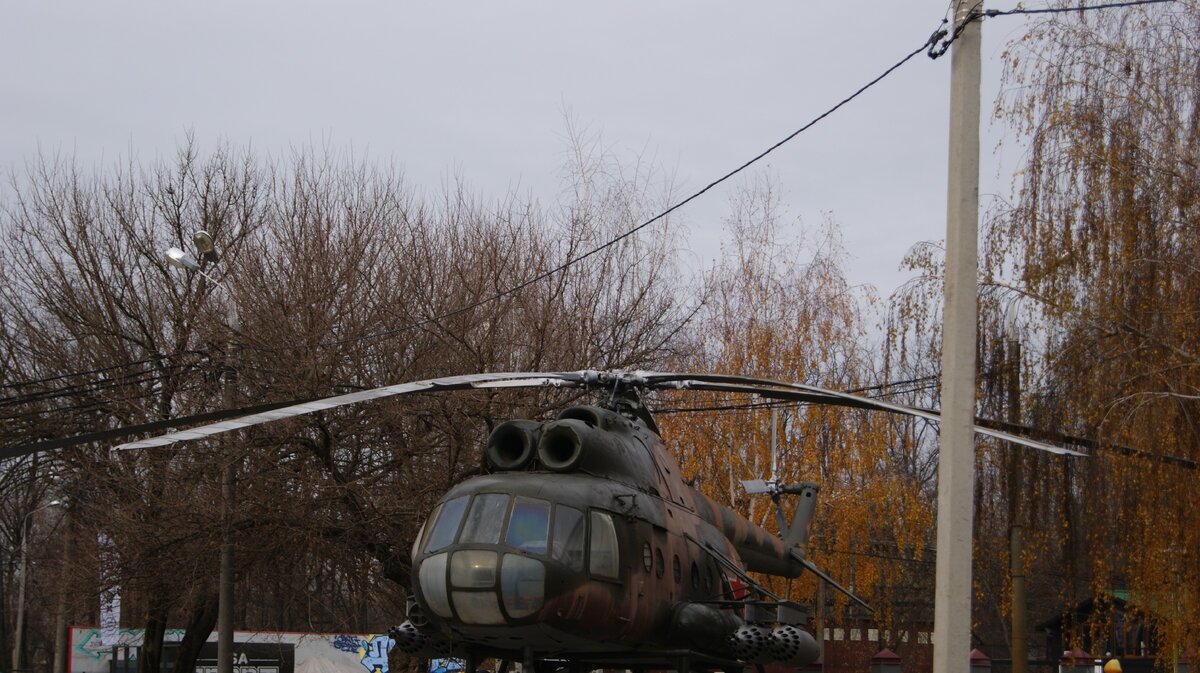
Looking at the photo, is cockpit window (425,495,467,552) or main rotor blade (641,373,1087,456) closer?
cockpit window (425,495,467,552)

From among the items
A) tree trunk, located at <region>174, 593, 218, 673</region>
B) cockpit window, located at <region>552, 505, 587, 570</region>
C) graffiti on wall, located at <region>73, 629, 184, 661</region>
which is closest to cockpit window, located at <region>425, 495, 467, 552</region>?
cockpit window, located at <region>552, 505, 587, 570</region>

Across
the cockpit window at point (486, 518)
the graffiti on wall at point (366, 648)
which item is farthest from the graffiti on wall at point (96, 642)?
the cockpit window at point (486, 518)

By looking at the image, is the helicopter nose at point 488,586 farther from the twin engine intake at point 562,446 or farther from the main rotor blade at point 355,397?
the main rotor blade at point 355,397

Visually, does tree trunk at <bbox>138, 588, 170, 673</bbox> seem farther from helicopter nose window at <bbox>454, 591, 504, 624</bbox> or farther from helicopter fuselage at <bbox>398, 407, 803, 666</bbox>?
helicopter nose window at <bbox>454, 591, 504, 624</bbox>

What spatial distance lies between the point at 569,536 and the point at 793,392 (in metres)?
3.17

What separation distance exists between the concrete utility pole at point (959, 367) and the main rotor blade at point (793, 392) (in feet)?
8.48

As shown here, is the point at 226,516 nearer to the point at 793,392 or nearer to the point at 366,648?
the point at 793,392

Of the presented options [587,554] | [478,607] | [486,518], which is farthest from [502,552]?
[587,554]

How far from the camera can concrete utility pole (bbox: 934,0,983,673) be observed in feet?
27.3

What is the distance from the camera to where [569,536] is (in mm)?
10750

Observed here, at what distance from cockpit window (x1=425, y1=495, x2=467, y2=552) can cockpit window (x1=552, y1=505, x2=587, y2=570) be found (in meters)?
0.84

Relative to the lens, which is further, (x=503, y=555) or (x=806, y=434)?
(x=806, y=434)

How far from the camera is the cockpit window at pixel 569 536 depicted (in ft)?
34.8

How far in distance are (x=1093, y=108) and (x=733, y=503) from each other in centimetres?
1781
